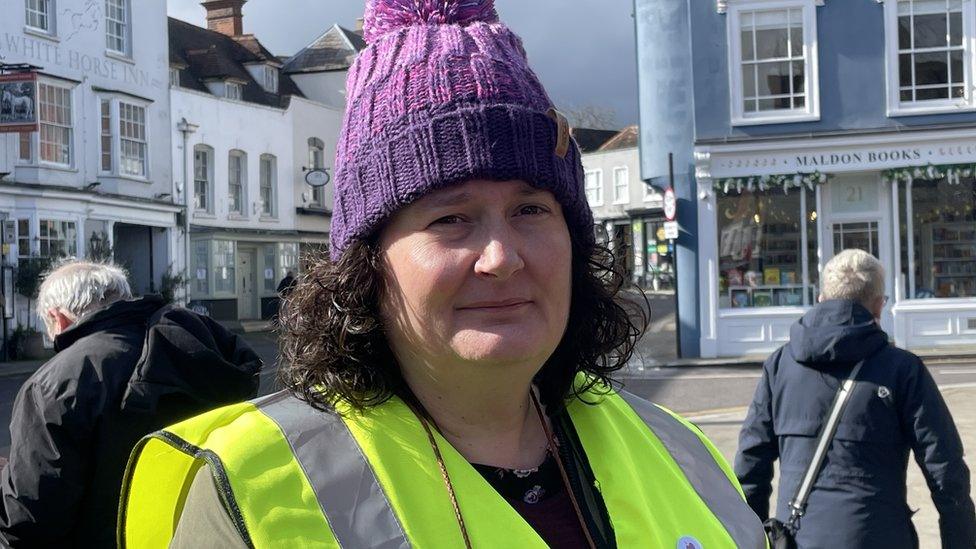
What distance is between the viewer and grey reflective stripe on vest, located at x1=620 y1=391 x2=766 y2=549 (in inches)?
72.6

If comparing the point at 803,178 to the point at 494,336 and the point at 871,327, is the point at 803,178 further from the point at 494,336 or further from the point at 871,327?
the point at 494,336

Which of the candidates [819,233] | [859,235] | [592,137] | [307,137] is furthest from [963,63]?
[592,137]

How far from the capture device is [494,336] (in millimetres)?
1626

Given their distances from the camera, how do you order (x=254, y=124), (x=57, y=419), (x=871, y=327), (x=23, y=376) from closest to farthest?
1. (x=57, y=419)
2. (x=871, y=327)
3. (x=23, y=376)
4. (x=254, y=124)

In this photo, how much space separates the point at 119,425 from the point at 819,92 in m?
16.0

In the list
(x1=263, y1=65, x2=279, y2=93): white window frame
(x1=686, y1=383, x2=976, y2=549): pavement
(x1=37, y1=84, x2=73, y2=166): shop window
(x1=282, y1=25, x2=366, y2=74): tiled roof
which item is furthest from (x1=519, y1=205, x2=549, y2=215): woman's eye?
(x1=282, y1=25, x2=366, y2=74): tiled roof

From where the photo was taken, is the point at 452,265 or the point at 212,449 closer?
the point at 212,449

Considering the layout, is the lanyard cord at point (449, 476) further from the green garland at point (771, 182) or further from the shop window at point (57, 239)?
the shop window at point (57, 239)

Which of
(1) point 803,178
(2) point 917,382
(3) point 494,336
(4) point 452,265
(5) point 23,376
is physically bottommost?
(5) point 23,376

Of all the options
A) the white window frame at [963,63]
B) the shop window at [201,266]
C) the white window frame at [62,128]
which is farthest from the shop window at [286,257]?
the white window frame at [963,63]

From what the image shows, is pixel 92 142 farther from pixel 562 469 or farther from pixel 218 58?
pixel 562 469

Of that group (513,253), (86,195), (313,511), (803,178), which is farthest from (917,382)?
(86,195)

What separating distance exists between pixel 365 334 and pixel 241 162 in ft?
96.3

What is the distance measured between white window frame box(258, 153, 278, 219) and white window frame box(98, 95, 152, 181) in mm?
6118
